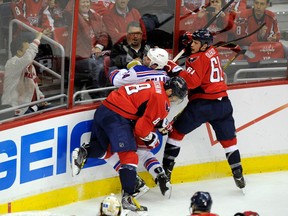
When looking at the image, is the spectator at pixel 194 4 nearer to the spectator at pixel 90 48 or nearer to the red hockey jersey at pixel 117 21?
the red hockey jersey at pixel 117 21

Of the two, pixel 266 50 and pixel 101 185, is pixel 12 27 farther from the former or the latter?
A: pixel 266 50

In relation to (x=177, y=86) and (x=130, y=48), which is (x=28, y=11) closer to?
(x=130, y=48)

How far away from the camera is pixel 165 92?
6.86m

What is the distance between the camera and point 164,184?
286 inches

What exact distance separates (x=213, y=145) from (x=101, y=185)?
1089 millimetres

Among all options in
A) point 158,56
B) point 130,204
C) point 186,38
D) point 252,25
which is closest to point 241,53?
point 252,25

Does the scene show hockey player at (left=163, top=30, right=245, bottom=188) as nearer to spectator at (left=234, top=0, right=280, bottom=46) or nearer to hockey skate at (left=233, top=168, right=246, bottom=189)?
hockey skate at (left=233, top=168, right=246, bottom=189)

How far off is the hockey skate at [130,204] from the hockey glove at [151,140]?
397mm

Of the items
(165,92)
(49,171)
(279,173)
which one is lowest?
(279,173)

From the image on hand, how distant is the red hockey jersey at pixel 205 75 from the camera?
23.8 feet

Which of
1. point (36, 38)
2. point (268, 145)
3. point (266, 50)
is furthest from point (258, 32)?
point (36, 38)

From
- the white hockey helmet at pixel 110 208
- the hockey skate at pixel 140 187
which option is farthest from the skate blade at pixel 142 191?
the white hockey helmet at pixel 110 208

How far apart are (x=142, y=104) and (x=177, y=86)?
0.92 ft

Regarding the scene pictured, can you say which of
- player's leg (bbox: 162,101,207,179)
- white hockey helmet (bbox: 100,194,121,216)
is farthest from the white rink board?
white hockey helmet (bbox: 100,194,121,216)
